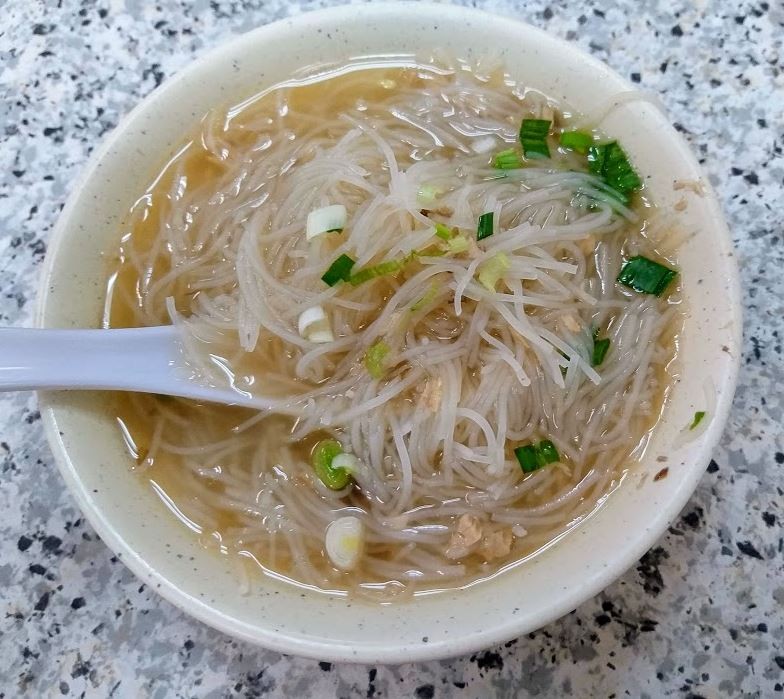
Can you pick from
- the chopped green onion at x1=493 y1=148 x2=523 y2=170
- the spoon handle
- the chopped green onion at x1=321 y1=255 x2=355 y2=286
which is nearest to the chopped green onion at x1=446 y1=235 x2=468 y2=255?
the chopped green onion at x1=321 y1=255 x2=355 y2=286

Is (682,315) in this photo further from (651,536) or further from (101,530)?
(101,530)

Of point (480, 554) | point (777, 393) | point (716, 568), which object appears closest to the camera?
point (480, 554)

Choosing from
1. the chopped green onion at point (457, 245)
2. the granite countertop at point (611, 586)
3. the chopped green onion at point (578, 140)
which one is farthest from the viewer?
the chopped green onion at point (578, 140)

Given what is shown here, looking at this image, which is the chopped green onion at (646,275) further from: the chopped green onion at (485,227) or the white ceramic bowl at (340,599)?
the chopped green onion at (485,227)

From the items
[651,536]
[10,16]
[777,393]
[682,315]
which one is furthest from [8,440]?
[777,393]

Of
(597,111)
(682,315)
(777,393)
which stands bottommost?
(777,393)

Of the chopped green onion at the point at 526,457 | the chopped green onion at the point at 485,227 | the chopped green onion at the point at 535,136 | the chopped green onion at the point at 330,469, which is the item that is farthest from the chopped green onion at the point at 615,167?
the chopped green onion at the point at 330,469

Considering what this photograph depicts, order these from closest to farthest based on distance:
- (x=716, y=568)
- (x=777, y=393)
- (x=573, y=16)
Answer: (x=716, y=568) → (x=777, y=393) → (x=573, y=16)
